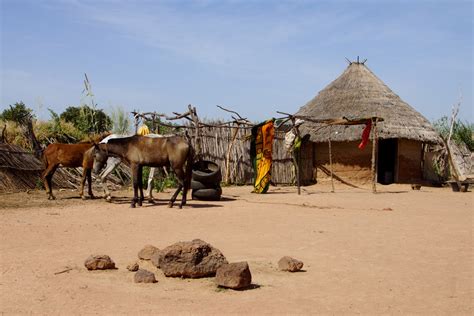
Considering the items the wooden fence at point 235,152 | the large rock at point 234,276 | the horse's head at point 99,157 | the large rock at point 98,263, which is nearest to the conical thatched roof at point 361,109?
the wooden fence at point 235,152

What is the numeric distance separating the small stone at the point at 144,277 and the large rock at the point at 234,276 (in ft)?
2.19

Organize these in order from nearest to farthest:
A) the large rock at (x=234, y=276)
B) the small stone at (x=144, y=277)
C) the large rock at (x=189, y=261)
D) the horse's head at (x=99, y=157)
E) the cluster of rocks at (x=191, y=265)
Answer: the large rock at (x=234, y=276) → the cluster of rocks at (x=191, y=265) → the small stone at (x=144, y=277) → the large rock at (x=189, y=261) → the horse's head at (x=99, y=157)

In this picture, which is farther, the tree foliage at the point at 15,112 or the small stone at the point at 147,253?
the tree foliage at the point at 15,112

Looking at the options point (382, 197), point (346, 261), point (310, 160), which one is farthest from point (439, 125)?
point (346, 261)

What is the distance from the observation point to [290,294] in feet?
17.3

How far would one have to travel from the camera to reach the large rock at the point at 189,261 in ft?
18.9

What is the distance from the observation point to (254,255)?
706 cm

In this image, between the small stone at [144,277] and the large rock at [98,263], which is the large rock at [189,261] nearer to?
the small stone at [144,277]

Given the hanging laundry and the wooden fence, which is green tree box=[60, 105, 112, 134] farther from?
the hanging laundry

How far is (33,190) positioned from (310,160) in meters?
10.6

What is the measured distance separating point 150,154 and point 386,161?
14770mm

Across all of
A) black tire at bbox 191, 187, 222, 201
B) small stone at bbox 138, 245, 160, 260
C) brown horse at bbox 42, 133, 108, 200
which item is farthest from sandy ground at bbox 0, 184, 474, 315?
brown horse at bbox 42, 133, 108, 200

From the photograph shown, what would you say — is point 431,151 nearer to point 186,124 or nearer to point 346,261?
point 186,124

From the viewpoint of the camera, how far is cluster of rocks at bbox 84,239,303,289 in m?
5.42
